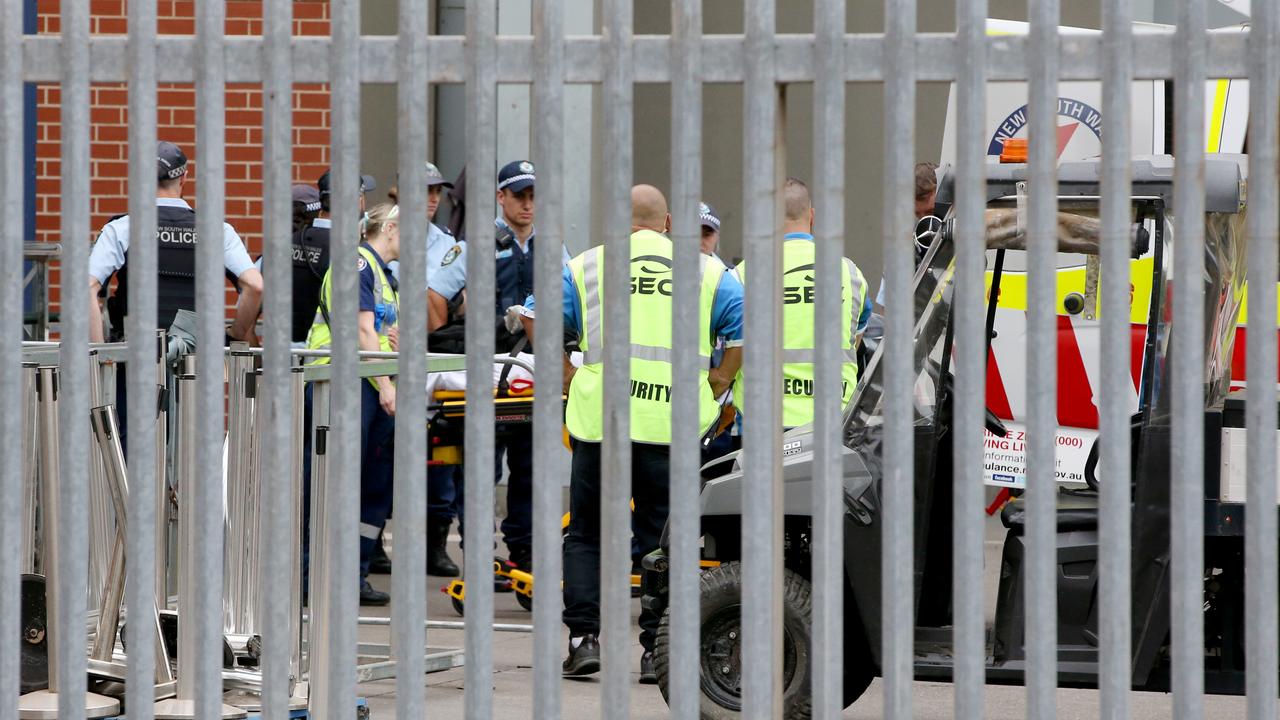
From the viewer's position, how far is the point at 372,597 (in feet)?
27.8

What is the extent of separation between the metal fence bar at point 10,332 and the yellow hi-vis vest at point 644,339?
3.43m

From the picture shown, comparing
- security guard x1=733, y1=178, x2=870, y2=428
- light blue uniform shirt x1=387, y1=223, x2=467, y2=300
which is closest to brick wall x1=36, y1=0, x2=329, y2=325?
light blue uniform shirt x1=387, y1=223, x2=467, y2=300

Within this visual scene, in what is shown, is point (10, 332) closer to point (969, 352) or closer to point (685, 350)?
point (685, 350)

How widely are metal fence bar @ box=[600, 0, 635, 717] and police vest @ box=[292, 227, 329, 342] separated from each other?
6.40 meters

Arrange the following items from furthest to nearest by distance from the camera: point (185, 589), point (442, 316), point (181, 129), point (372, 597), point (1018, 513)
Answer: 1. point (181, 129)
2. point (442, 316)
3. point (372, 597)
4. point (1018, 513)
5. point (185, 589)

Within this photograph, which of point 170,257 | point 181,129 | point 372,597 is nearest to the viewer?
point 170,257

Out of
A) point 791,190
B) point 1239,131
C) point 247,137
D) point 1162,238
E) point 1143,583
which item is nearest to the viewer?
point 1143,583

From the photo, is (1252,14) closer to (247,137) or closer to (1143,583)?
(1143,583)

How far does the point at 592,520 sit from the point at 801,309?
1159 millimetres

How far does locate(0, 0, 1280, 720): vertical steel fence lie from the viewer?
9.72ft

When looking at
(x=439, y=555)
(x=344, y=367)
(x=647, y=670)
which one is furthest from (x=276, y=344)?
Answer: (x=439, y=555)

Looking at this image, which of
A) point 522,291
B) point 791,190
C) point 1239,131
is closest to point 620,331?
point 791,190

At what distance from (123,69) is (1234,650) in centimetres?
384

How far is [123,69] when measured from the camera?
311cm
